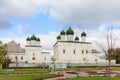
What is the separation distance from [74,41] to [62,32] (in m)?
5.94

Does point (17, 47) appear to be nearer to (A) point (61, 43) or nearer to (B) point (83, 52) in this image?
(A) point (61, 43)

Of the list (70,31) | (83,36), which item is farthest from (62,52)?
(83,36)

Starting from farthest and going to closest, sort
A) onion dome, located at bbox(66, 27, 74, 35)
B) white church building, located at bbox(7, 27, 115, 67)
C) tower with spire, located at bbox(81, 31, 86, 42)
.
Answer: tower with spire, located at bbox(81, 31, 86, 42) < onion dome, located at bbox(66, 27, 74, 35) < white church building, located at bbox(7, 27, 115, 67)

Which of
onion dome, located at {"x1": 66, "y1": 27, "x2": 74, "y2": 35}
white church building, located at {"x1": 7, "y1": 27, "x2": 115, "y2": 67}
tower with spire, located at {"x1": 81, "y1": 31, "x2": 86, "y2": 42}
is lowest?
white church building, located at {"x1": 7, "y1": 27, "x2": 115, "y2": 67}

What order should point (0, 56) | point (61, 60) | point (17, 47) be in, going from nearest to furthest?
point (0, 56)
point (61, 60)
point (17, 47)

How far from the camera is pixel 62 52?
9138 cm

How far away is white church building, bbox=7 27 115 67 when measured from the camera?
8988cm

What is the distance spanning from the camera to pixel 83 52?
3713 inches

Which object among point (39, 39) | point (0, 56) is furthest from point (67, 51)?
point (0, 56)

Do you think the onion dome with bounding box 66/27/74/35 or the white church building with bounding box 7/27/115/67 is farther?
the onion dome with bounding box 66/27/74/35

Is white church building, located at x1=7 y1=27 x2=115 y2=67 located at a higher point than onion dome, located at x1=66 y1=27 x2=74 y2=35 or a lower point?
lower

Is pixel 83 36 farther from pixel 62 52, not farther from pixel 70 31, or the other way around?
pixel 62 52

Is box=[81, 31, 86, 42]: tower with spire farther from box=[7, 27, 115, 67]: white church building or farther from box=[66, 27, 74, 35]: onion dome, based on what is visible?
box=[66, 27, 74, 35]: onion dome

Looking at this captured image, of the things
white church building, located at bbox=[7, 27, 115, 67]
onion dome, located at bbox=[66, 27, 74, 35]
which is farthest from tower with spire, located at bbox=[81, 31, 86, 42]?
onion dome, located at bbox=[66, 27, 74, 35]
